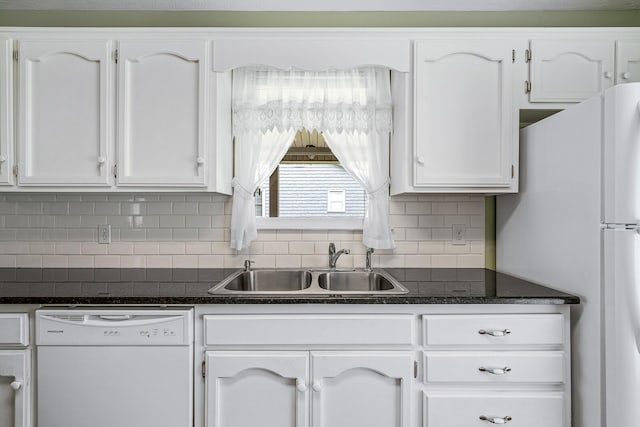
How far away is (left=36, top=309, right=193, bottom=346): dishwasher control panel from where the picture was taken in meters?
1.64

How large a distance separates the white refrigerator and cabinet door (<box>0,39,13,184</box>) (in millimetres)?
2552

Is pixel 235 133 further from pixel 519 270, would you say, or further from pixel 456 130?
pixel 519 270

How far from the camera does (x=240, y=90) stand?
2262 millimetres

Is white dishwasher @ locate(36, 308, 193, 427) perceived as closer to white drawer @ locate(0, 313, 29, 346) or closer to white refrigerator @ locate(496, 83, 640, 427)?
white drawer @ locate(0, 313, 29, 346)

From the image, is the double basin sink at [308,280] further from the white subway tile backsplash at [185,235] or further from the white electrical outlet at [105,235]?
the white electrical outlet at [105,235]

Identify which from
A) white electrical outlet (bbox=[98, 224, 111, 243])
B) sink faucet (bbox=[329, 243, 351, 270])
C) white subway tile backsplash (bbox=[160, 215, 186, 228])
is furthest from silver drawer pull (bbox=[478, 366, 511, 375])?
white electrical outlet (bbox=[98, 224, 111, 243])

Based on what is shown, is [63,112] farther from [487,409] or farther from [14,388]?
[487,409]

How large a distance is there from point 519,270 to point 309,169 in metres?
1.29

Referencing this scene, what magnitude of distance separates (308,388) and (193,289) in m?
0.66

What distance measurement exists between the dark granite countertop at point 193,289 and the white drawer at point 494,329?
74 millimetres

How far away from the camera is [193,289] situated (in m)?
1.80

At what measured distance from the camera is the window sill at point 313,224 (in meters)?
2.39

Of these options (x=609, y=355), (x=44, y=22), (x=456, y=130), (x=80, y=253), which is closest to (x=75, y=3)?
(x=44, y=22)

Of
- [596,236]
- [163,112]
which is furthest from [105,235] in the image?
[596,236]
